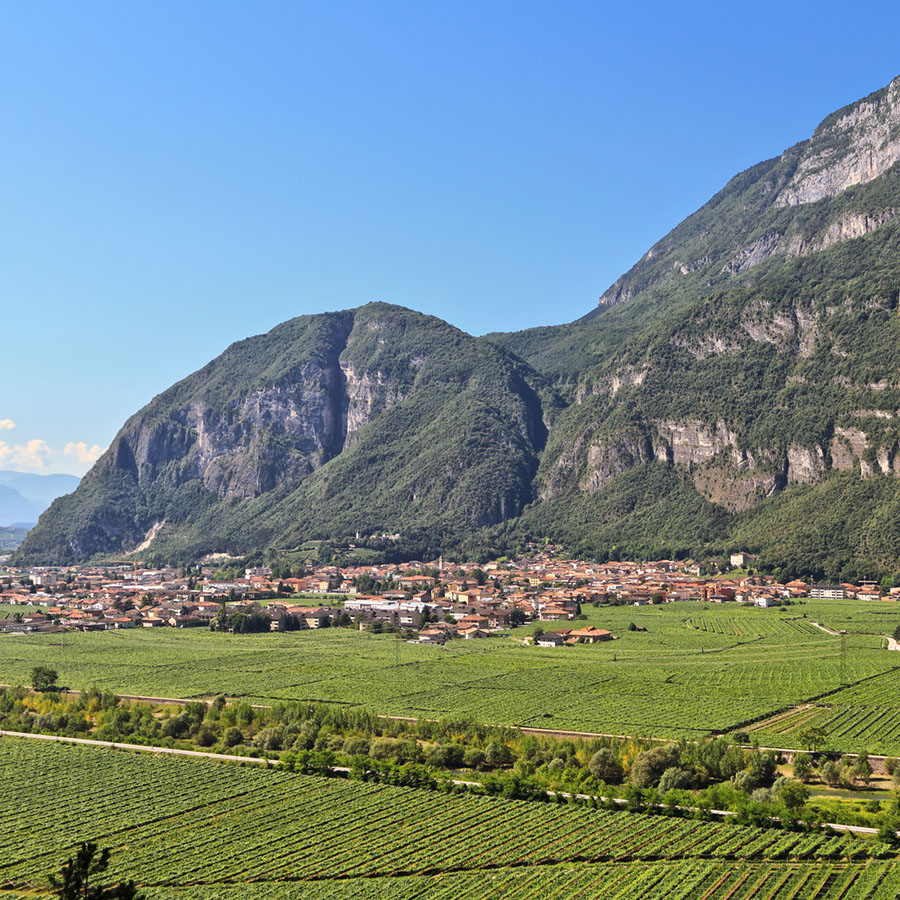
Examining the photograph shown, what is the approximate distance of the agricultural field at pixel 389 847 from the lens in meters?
41.3

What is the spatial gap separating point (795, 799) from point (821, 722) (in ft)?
70.5

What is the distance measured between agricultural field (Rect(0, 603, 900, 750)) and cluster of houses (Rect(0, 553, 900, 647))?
691cm

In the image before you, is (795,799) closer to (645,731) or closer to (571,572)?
(645,731)

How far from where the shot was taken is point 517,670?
95.7 metres

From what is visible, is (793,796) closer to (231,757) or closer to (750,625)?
(231,757)

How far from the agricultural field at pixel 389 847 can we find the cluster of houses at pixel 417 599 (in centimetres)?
6643

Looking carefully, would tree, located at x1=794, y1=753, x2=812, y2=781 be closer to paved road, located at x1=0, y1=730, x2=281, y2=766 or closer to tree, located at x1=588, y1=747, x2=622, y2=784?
tree, located at x1=588, y1=747, x2=622, y2=784

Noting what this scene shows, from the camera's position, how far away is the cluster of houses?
137500 mm

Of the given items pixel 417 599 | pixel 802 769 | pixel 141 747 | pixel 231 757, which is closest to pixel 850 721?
pixel 802 769

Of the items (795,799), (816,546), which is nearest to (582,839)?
(795,799)

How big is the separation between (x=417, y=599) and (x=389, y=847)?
115307mm

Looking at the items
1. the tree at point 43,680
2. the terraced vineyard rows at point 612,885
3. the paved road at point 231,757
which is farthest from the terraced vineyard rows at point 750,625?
the terraced vineyard rows at point 612,885

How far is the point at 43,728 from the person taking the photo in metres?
72.1

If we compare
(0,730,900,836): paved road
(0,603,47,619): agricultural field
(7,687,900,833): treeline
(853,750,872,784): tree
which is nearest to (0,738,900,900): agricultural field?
(0,730,900,836): paved road
